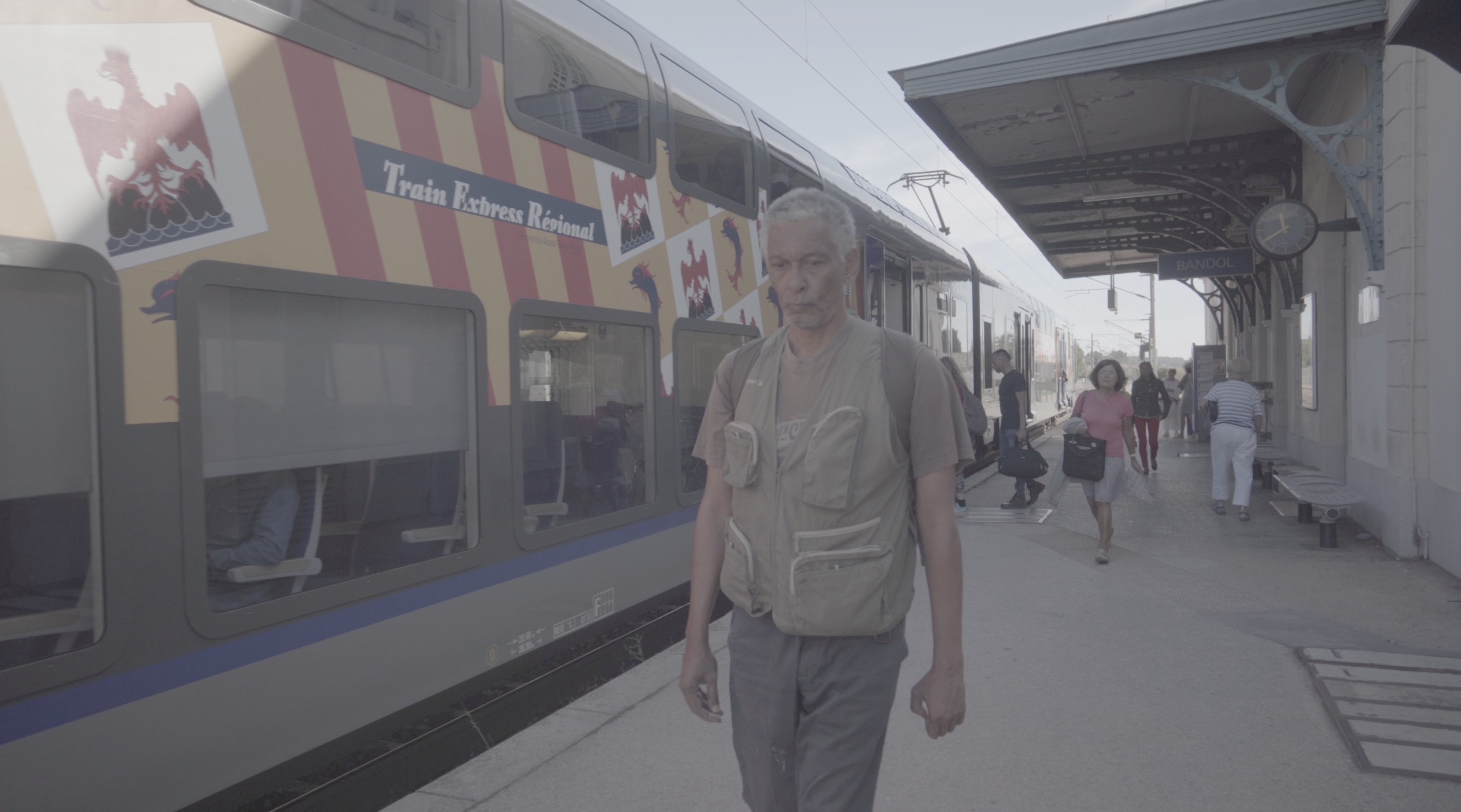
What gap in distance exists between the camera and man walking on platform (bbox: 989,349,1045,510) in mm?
11508

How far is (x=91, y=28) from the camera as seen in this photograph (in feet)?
8.99

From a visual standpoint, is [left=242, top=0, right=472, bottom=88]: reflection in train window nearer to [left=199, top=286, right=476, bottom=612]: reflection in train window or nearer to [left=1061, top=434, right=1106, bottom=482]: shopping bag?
[left=199, top=286, right=476, bottom=612]: reflection in train window

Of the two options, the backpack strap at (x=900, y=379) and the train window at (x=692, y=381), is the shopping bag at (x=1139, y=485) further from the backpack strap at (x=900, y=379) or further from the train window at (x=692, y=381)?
the backpack strap at (x=900, y=379)

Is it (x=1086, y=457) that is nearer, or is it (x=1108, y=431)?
(x=1086, y=457)

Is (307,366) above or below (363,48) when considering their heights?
below

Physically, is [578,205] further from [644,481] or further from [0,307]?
[0,307]

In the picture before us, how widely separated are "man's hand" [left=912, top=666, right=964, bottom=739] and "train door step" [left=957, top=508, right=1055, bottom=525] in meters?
8.44

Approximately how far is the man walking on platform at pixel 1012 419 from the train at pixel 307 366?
22.1ft

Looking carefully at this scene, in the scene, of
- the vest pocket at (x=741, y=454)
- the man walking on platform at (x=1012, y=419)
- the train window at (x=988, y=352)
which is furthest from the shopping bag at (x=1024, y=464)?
the vest pocket at (x=741, y=454)

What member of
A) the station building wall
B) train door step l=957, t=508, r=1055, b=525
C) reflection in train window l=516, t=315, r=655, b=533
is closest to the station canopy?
the station building wall

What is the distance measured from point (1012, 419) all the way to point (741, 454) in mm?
10443

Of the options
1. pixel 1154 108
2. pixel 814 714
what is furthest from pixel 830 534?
pixel 1154 108

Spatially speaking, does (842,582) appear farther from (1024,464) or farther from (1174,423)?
(1174,423)

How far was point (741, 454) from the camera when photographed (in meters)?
2.19
